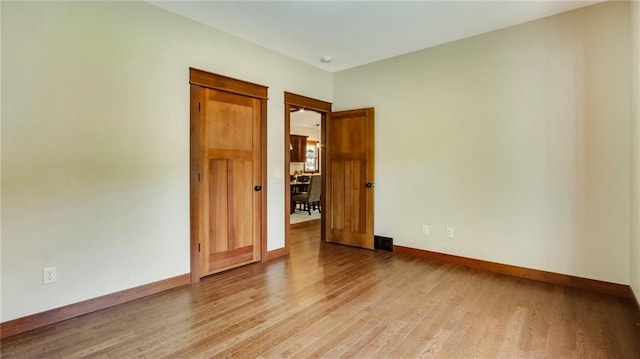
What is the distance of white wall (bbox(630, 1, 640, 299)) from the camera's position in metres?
2.51

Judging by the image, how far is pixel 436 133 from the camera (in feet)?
13.1

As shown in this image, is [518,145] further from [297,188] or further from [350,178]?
[297,188]

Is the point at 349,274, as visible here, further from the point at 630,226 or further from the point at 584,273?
the point at 630,226

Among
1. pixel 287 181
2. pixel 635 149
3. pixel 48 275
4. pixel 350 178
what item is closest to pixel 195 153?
pixel 287 181

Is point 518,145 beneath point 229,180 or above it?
above

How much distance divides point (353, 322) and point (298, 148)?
7795 mm

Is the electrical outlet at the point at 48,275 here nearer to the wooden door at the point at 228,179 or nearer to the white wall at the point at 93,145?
the white wall at the point at 93,145

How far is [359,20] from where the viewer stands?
10.6 feet

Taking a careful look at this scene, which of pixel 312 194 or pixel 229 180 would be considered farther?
pixel 312 194

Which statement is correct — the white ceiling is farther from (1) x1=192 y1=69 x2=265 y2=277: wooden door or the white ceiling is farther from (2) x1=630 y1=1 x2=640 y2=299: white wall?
(1) x1=192 y1=69 x2=265 y2=277: wooden door

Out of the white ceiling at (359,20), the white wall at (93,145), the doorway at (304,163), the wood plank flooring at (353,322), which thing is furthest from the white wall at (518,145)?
the doorway at (304,163)

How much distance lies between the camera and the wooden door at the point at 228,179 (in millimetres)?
3355

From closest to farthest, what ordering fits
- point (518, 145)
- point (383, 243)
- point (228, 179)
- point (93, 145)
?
point (93, 145) → point (518, 145) → point (228, 179) → point (383, 243)

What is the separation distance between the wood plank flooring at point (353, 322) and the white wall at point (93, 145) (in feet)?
1.22
